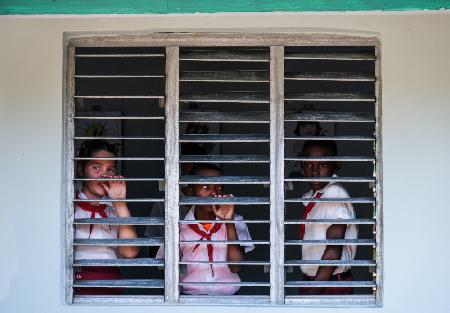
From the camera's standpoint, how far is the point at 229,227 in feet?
14.9

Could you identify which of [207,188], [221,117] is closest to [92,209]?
[207,188]

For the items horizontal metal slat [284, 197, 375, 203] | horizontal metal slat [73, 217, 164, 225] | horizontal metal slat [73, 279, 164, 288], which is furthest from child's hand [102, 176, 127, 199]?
horizontal metal slat [284, 197, 375, 203]

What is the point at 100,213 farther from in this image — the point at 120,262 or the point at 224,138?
the point at 224,138

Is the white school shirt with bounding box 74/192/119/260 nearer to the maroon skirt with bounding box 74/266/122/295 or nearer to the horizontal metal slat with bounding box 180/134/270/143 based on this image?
the maroon skirt with bounding box 74/266/122/295

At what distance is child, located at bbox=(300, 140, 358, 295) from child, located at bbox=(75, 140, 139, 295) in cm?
105

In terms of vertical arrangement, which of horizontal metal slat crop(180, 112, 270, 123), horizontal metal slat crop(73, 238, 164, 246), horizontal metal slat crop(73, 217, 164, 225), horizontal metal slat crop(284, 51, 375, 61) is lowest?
horizontal metal slat crop(73, 238, 164, 246)

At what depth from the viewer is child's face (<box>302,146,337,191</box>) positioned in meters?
4.76

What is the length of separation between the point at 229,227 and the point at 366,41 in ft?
4.29

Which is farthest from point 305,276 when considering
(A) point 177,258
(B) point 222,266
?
(A) point 177,258

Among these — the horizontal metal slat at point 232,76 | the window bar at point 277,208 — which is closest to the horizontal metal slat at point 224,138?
the window bar at point 277,208

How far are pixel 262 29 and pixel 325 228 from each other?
1233mm

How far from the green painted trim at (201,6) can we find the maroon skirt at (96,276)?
1.45 metres

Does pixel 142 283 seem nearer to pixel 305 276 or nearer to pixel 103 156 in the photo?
pixel 103 156
